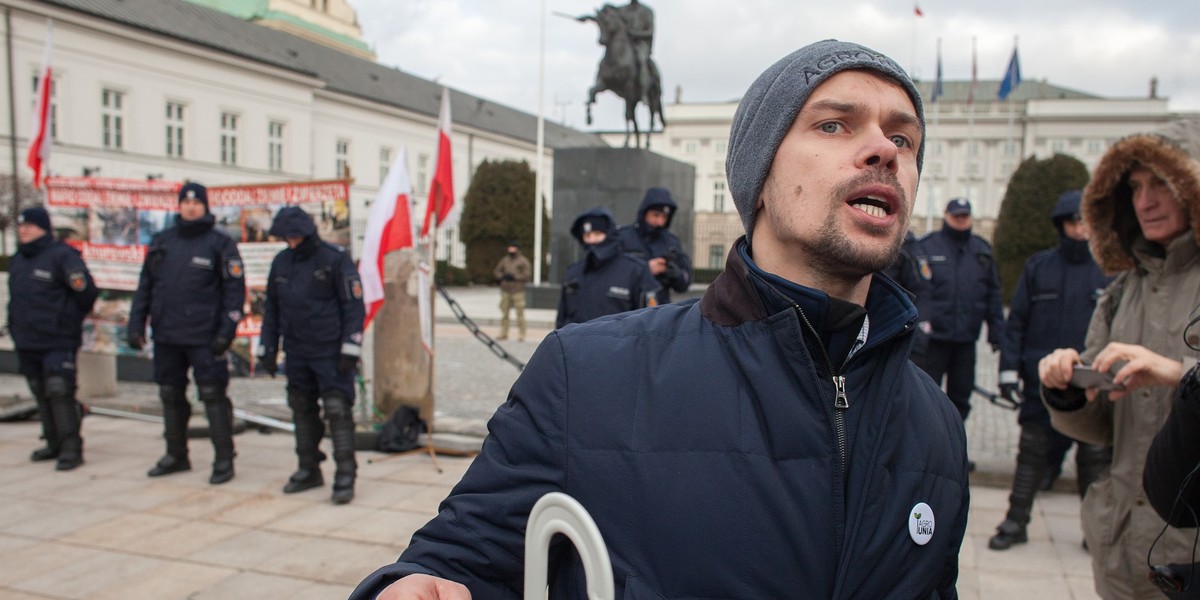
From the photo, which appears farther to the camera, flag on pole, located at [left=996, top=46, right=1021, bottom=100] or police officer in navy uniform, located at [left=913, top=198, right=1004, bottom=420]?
flag on pole, located at [left=996, top=46, right=1021, bottom=100]

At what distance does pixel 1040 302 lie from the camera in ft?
18.0

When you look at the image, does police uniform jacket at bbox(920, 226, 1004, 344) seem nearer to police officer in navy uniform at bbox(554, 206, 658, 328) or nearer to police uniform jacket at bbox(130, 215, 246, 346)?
police officer in navy uniform at bbox(554, 206, 658, 328)

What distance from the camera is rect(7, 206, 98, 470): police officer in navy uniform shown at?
21.8ft

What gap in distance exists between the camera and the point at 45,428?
22.5 ft

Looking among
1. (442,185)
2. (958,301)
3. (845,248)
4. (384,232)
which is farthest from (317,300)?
(845,248)

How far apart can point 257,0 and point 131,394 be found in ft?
223

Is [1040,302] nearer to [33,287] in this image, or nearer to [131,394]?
[33,287]

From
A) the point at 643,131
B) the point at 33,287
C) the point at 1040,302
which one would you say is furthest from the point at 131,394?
the point at 643,131

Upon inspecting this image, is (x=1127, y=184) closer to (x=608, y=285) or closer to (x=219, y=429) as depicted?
(x=608, y=285)

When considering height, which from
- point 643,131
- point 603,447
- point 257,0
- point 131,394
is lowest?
point 131,394

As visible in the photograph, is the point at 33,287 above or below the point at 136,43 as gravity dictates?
below

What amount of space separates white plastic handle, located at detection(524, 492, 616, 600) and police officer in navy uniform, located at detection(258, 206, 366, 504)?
16.6 ft

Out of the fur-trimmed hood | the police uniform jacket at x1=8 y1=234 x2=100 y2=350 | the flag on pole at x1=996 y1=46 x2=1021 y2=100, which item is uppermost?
the flag on pole at x1=996 y1=46 x2=1021 y2=100

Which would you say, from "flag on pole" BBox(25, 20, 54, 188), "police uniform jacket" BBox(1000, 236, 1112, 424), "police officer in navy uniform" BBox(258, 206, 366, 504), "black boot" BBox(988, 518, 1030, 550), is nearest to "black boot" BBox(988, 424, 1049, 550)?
"black boot" BBox(988, 518, 1030, 550)
